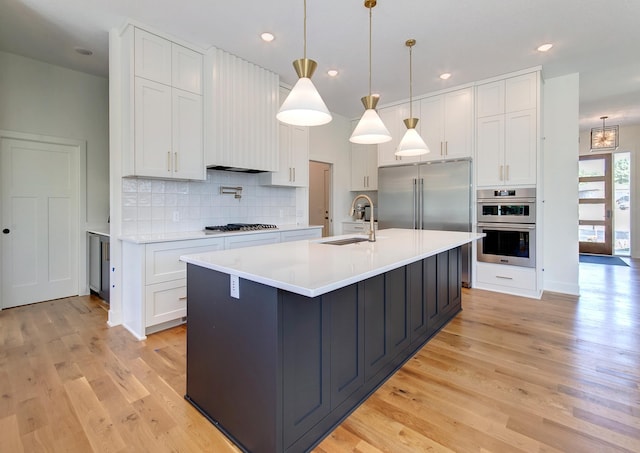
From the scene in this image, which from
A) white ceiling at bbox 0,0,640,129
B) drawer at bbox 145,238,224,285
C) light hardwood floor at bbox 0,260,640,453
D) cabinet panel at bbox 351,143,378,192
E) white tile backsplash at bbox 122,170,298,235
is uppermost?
white ceiling at bbox 0,0,640,129

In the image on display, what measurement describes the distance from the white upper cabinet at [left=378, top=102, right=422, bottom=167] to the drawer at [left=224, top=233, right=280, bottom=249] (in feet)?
7.69

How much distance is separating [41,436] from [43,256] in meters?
3.03

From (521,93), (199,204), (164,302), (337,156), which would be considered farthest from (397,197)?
(164,302)

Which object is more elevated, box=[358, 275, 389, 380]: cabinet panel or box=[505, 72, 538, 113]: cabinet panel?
box=[505, 72, 538, 113]: cabinet panel

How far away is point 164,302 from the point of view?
2945 millimetres

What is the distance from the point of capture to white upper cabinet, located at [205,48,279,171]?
3502mm

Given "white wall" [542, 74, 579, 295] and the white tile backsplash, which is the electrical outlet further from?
"white wall" [542, 74, 579, 295]

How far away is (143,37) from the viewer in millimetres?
2994

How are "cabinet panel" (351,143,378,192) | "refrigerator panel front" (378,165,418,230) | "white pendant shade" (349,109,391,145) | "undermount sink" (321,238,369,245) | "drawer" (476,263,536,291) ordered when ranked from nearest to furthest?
"white pendant shade" (349,109,391,145), "undermount sink" (321,238,369,245), "drawer" (476,263,536,291), "refrigerator panel front" (378,165,418,230), "cabinet panel" (351,143,378,192)

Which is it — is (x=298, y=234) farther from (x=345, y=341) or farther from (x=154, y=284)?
(x=345, y=341)

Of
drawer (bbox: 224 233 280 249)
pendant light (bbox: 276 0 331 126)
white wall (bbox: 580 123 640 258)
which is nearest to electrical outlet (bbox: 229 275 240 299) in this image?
pendant light (bbox: 276 0 331 126)

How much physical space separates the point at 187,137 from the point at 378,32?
7.28 ft

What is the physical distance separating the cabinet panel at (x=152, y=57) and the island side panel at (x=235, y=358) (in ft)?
7.40

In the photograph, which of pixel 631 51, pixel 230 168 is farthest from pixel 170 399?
pixel 631 51
